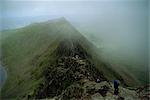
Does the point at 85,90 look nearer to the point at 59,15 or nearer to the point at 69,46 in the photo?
the point at 69,46

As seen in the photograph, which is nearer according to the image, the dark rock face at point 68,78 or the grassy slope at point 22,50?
the dark rock face at point 68,78

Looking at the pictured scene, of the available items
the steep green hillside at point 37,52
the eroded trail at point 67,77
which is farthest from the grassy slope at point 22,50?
the eroded trail at point 67,77

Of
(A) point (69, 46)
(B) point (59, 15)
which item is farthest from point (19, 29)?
(A) point (69, 46)

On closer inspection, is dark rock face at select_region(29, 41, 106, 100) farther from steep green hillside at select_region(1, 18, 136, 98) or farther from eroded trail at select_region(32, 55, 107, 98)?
steep green hillside at select_region(1, 18, 136, 98)

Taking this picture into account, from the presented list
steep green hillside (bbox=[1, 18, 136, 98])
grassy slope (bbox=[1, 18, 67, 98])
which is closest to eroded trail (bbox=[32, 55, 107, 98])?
steep green hillside (bbox=[1, 18, 136, 98])

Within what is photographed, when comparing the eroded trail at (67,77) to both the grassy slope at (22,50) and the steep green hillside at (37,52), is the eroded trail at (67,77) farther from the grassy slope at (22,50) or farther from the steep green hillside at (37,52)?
the grassy slope at (22,50)

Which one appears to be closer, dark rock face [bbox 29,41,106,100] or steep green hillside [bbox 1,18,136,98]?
dark rock face [bbox 29,41,106,100]

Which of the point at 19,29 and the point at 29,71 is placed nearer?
the point at 29,71

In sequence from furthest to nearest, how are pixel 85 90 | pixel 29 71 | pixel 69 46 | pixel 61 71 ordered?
pixel 29 71 < pixel 69 46 < pixel 61 71 < pixel 85 90
